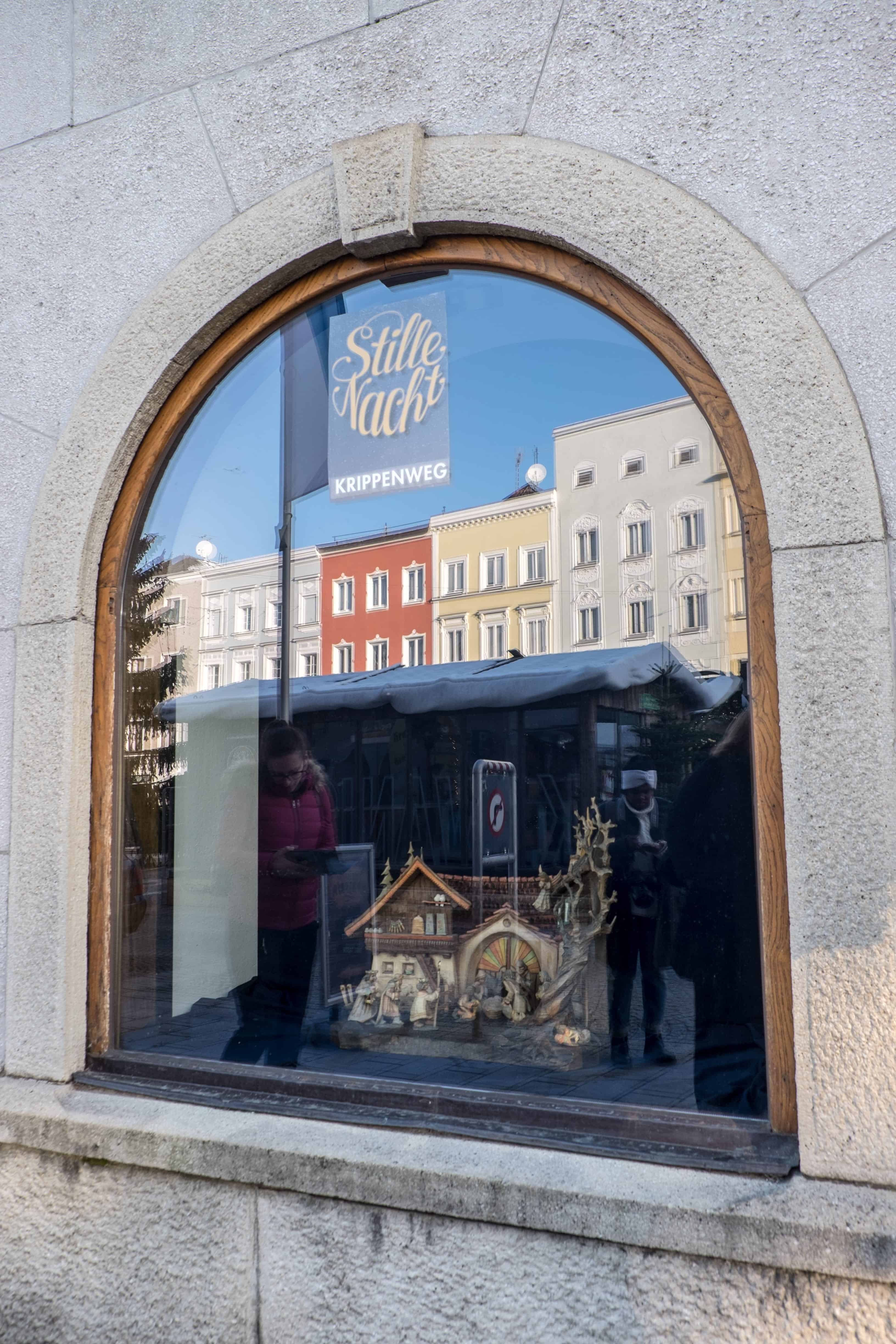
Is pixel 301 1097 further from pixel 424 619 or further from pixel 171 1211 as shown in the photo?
pixel 424 619

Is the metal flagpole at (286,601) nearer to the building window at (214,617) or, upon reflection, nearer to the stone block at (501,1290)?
the building window at (214,617)

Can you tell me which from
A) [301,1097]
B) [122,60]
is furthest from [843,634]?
[122,60]

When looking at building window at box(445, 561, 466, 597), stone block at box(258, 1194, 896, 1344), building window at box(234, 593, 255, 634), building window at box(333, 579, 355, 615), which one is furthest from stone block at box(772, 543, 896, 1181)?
building window at box(234, 593, 255, 634)

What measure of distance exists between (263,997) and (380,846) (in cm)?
72

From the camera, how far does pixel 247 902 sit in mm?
4055

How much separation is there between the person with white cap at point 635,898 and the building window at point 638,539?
0.64 meters

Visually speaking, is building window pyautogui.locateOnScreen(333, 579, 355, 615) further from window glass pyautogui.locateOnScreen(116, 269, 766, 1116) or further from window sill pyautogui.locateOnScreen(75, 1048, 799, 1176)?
window sill pyautogui.locateOnScreen(75, 1048, 799, 1176)

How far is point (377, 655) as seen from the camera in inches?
149

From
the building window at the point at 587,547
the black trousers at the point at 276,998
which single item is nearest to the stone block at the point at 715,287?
the building window at the point at 587,547

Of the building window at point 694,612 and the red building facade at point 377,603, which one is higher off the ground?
the red building facade at point 377,603

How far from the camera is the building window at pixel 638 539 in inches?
128

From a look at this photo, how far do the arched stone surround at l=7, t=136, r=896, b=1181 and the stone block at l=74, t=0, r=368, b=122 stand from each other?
0.59 metres

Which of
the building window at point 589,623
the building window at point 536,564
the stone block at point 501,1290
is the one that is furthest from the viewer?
the building window at point 536,564

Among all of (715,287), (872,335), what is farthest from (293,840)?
(872,335)
